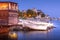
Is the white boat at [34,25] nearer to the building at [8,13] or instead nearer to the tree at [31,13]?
the tree at [31,13]

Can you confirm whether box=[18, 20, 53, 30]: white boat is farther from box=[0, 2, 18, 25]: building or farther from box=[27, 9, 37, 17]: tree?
box=[0, 2, 18, 25]: building

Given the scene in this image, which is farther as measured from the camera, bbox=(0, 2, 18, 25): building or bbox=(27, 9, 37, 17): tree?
bbox=(27, 9, 37, 17): tree

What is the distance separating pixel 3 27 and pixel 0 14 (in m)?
0.54

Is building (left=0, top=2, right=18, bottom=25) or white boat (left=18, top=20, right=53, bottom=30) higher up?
building (left=0, top=2, right=18, bottom=25)

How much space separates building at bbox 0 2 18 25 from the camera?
9.48 meters

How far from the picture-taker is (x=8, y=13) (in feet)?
31.3

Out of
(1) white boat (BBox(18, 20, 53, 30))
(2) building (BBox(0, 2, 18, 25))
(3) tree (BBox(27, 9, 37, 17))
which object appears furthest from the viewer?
(1) white boat (BBox(18, 20, 53, 30))

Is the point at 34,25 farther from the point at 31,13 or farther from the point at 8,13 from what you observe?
the point at 8,13

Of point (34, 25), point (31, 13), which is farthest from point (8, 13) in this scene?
point (34, 25)

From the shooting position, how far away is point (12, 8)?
31.5 ft

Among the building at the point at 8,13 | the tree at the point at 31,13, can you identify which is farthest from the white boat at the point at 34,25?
the building at the point at 8,13

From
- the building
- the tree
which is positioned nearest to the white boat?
the tree

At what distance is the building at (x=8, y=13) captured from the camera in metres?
9.48

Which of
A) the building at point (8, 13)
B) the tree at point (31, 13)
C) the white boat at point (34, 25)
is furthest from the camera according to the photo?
the white boat at point (34, 25)
